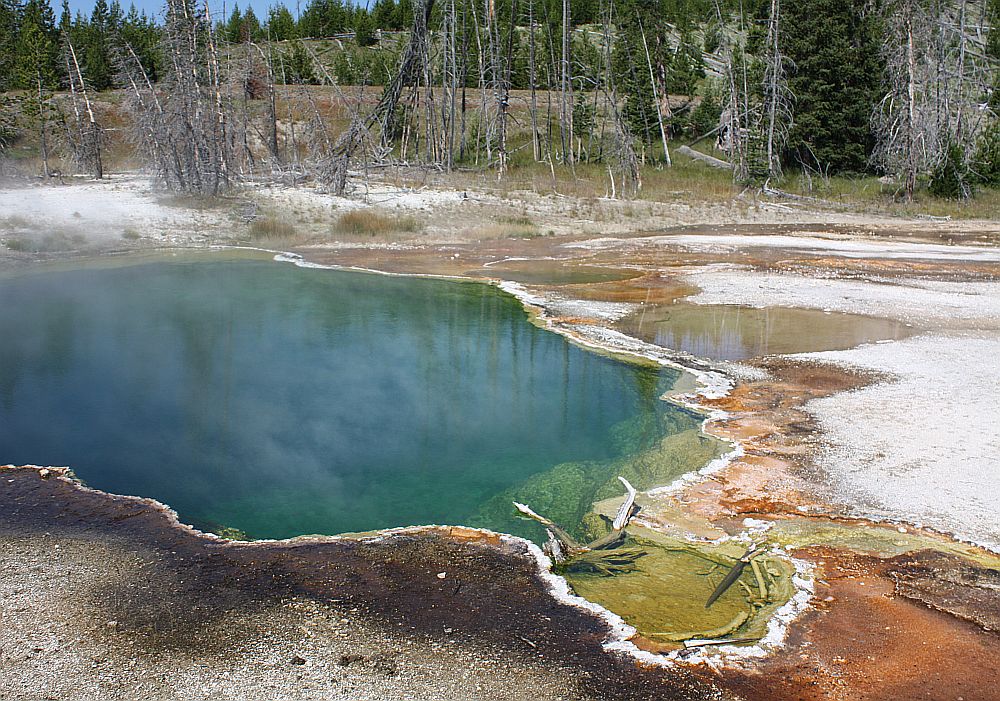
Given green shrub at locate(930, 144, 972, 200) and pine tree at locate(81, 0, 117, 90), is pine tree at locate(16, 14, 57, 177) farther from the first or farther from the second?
green shrub at locate(930, 144, 972, 200)

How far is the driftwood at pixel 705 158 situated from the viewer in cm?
3250

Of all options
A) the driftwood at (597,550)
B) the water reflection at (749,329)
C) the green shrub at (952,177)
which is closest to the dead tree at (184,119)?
the water reflection at (749,329)

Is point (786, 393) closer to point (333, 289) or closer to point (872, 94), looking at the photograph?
point (333, 289)

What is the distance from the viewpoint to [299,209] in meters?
20.2

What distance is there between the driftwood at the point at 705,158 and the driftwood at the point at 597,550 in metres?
28.1

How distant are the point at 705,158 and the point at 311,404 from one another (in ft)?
92.1

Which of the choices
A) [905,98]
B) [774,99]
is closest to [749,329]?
[774,99]

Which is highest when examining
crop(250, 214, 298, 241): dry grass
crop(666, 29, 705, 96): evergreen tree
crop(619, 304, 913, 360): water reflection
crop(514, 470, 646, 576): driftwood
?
crop(666, 29, 705, 96): evergreen tree

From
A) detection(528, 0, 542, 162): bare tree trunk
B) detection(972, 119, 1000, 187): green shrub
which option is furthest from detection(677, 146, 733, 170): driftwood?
detection(972, 119, 1000, 187): green shrub

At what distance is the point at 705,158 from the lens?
110 feet

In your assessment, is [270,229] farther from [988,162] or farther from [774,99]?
[988,162]

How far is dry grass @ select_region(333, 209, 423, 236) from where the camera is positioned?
62.4ft

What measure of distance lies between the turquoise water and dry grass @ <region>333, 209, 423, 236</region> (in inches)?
228

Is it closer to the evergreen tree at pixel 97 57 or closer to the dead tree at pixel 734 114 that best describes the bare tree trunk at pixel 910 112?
the dead tree at pixel 734 114
